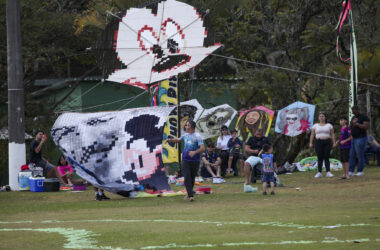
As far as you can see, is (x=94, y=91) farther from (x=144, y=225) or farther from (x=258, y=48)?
(x=144, y=225)

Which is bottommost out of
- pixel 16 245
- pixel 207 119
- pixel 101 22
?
pixel 16 245

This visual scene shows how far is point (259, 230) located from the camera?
9891mm

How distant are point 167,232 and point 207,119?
56.8 ft

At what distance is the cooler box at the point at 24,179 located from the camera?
2150cm

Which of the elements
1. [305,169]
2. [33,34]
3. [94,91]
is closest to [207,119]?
[305,169]

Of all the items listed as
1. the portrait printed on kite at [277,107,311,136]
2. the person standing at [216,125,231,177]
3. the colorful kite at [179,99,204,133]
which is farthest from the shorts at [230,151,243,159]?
the colorful kite at [179,99,204,133]

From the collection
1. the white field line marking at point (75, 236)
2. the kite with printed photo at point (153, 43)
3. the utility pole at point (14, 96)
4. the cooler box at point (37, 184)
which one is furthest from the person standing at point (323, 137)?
the white field line marking at point (75, 236)

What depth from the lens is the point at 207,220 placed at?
1147 cm

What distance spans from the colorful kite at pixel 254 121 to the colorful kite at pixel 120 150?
31.0 feet

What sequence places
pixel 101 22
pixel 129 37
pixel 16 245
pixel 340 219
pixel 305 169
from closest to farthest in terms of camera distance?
pixel 16 245, pixel 340 219, pixel 129 37, pixel 305 169, pixel 101 22

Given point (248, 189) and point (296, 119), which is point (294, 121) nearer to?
point (296, 119)

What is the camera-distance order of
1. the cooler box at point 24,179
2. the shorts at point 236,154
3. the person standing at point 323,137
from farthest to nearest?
the shorts at point 236,154 → the cooler box at point 24,179 → the person standing at point 323,137

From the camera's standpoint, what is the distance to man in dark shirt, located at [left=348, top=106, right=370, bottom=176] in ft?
65.3

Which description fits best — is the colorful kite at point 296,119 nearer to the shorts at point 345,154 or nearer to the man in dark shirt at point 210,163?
the man in dark shirt at point 210,163
